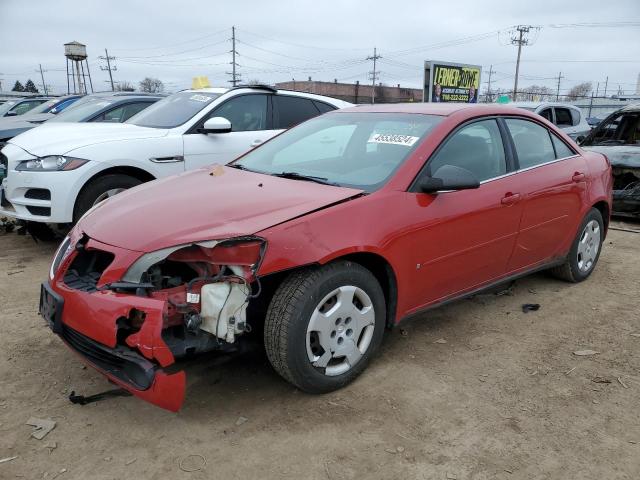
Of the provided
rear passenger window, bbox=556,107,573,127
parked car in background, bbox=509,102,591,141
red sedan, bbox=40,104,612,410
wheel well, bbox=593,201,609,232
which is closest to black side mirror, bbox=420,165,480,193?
red sedan, bbox=40,104,612,410

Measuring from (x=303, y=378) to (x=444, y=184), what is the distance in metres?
1.36

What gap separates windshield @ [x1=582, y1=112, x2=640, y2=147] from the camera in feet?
25.7

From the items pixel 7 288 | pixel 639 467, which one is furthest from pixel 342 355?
pixel 7 288

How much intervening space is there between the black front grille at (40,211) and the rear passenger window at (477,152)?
12.2ft

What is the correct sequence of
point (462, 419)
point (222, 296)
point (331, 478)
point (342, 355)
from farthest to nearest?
1. point (342, 355)
2. point (462, 419)
3. point (222, 296)
4. point (331, 478)

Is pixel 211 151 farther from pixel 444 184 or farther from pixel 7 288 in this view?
pixel 444 184

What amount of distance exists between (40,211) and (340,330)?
11.8 feet

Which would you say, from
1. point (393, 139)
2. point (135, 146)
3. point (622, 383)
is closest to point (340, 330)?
point (393, 139)

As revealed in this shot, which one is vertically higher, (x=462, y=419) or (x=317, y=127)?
(x=317, y=127)

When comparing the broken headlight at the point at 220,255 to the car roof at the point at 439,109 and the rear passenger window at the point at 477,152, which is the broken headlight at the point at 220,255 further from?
the car roof at the point at 439,109

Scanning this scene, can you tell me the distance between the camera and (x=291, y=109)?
6.52m

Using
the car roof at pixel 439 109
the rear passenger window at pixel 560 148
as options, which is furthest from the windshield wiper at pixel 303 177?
the rear passenger window at pixel 560 148

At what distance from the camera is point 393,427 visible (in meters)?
2.58

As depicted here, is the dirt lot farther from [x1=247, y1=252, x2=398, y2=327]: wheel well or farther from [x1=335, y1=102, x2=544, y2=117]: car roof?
[x1=335, y1=102, x2=544, y2=117]: car roof
